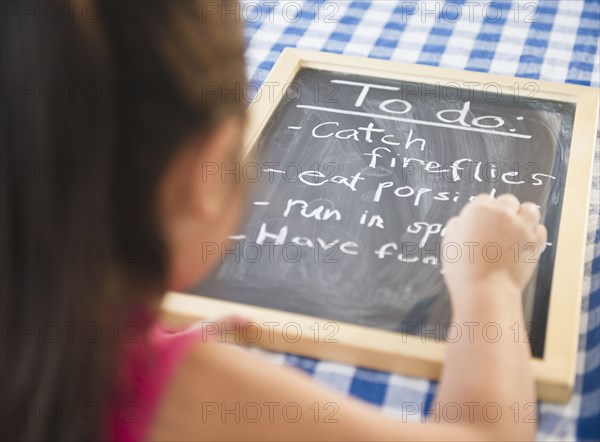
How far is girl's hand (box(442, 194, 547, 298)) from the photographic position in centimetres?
86

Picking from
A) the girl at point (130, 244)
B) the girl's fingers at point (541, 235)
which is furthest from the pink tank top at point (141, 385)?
the girl's fingers at point (541, 235)

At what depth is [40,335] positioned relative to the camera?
579mm

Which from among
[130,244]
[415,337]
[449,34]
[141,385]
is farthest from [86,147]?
[449,34]

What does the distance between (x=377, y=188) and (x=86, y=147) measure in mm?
585

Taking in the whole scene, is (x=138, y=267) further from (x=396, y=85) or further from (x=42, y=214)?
(x=396, y=85)

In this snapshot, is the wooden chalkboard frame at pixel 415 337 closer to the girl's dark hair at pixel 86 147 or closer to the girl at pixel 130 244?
the girl at pixel 130 244

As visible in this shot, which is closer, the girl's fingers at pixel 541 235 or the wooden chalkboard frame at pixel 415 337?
the wooden chalkboard frame at pixel 415 337

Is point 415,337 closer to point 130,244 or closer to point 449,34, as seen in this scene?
point 130,244

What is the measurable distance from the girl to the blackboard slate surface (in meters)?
0.12

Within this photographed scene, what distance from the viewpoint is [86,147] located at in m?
→ 0.49

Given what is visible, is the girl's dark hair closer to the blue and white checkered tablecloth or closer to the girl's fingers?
the girl's fingers

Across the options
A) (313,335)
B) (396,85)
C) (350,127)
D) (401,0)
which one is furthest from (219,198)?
(401,0)

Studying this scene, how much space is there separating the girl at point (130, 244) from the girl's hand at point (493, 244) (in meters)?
0.07

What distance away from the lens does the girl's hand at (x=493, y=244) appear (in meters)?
0.86
